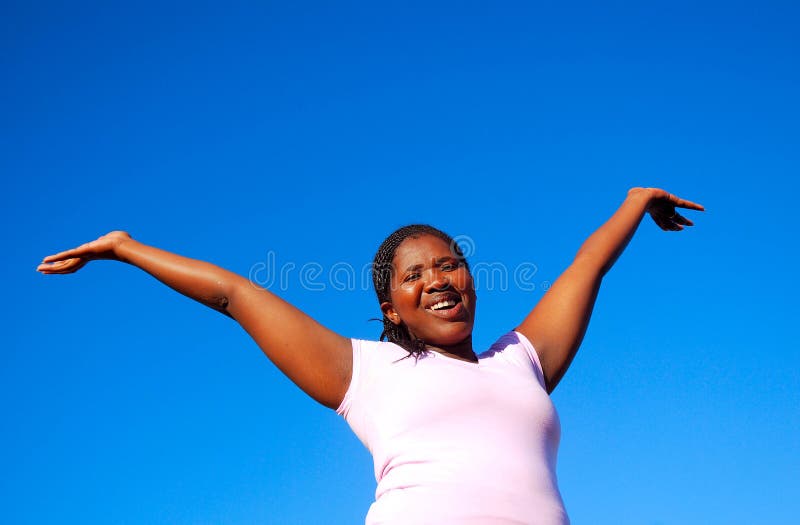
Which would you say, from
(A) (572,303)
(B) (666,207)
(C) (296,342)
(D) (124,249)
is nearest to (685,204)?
(B) (666,207)

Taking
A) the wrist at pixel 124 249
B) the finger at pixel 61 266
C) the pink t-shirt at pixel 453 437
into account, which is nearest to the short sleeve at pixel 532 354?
the pink t-shirt at pixel 453 437

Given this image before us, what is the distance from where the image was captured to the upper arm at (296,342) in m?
3.86

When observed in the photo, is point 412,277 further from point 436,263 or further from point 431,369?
point 431,369

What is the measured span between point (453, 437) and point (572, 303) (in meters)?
1.35

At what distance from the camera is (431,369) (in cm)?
397

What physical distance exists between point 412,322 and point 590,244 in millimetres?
1308

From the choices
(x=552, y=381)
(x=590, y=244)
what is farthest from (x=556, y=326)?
(x=590, y=244)

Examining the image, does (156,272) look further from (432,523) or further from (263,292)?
(432,523)

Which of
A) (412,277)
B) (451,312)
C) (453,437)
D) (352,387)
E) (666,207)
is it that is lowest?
(453,437)

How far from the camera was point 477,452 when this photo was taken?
11.8 ft

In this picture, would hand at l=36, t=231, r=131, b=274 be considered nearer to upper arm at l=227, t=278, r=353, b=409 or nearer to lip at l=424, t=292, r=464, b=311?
upper arm at l=227, t=278, r=353, b=409

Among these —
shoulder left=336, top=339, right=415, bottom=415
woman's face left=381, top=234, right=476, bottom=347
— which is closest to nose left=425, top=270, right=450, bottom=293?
woman's face left=381, top=234, right=476, bottom=347

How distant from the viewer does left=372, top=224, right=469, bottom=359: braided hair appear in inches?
182

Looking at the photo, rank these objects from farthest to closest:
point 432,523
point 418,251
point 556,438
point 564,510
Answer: point 418,251 → point 556,438 → point 564,510 → point 432,523
